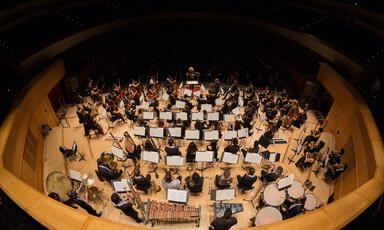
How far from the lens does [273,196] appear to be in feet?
21.9

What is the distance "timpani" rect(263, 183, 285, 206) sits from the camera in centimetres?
651

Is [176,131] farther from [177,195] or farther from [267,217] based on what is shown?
[267,217]

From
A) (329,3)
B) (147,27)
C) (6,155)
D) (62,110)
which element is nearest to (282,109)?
(329,3)

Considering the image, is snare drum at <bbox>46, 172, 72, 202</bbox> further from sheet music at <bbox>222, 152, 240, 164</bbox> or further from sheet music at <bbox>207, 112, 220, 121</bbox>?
sheet music at <bbox>207, 112, 220, 121</bbox>

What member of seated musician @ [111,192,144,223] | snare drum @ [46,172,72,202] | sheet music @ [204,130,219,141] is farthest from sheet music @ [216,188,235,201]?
snare drum @ [46,172,72,202]

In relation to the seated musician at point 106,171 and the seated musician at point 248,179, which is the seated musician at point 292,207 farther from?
the seated musician at point 106,171

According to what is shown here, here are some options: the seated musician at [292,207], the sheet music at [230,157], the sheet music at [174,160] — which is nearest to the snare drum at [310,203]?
the seated musician at [292,207]

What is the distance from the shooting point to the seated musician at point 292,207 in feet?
20.8

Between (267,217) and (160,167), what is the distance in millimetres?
4707

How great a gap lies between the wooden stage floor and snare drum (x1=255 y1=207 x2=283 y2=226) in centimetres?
121

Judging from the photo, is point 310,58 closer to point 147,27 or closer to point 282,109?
point 282,109

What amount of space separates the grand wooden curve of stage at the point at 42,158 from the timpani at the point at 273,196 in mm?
1123

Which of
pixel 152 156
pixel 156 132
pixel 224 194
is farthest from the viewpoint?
pixel 156 132

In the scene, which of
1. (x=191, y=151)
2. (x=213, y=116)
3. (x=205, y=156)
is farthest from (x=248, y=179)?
(x=213, y=116)
